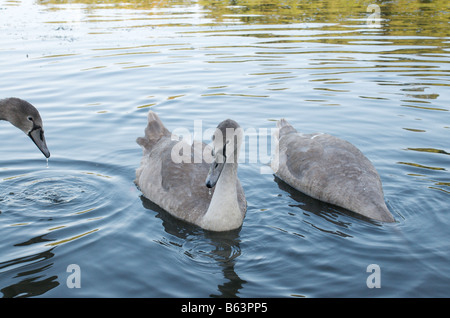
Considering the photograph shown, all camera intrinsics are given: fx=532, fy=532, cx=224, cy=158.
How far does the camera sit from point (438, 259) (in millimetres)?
8039

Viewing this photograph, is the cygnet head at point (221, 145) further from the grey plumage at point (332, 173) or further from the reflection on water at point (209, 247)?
the grey plumage at point (332, 173)

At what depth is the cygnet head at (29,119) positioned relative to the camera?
1048 cm

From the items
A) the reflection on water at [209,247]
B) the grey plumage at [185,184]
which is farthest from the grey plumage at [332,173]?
the reflection on water at [209,247]

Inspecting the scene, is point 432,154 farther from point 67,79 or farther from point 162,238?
point 67,79

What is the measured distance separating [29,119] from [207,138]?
5.08 m

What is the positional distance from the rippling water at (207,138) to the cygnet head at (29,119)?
3.29 feet

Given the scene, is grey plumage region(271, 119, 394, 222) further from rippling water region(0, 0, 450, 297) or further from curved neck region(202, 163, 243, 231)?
curved neck region(202, 163, 243, 231)

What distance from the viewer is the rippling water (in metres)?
7.80

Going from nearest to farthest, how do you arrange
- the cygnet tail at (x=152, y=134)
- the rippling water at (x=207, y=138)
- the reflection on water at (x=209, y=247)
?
the reflection on water at (x=209, y=247) → the rippling water at (x=207, y=138) → the cygnet tail at (x=152, y=134)

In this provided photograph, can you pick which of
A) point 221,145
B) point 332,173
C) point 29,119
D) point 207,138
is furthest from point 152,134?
point 332,173

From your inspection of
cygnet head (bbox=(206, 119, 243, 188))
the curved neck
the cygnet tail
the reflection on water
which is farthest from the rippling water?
cygnet head (bbox=(206, 119, 243, 188))

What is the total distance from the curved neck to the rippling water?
0.20 meters

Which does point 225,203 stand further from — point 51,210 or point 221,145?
point 51,210

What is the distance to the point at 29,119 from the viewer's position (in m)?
10.5
